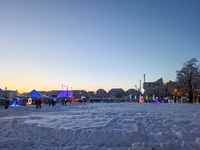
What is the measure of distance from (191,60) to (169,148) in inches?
1806

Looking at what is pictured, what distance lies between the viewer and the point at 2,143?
16.4 feet

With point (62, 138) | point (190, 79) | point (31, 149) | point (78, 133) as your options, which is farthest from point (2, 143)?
point (190, 79)

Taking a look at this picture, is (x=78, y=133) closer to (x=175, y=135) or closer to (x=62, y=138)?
(x=62, y=138)

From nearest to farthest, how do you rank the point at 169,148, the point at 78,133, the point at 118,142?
the point at 169,148
the point at 118,142
the point at 78,133

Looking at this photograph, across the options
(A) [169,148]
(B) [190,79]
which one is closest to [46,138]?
(A) [169,148]

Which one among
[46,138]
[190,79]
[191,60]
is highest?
[191,60]

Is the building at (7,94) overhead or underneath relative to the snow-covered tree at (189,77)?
underneath

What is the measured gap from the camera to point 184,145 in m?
4.32

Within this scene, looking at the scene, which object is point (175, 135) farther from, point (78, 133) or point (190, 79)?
point (190, 79)

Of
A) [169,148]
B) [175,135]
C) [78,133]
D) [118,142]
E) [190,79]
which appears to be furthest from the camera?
[190,79]

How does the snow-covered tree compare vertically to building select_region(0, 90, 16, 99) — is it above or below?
above

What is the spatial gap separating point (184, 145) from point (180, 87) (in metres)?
45.2

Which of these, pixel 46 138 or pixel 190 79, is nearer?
pixel 46 138

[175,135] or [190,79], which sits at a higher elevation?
[190,79]
